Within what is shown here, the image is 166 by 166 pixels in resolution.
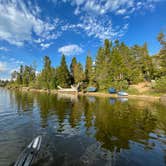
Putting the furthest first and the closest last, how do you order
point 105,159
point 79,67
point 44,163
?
point 79,67, point 105,159, point 44,163

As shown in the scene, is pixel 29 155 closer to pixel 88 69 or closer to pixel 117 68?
pixel 117 68

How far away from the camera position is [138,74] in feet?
155

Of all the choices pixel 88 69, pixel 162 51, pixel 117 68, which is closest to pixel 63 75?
pixel 88 69

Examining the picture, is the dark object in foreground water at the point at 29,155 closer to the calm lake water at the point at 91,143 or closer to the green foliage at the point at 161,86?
the calm lake water at the point at 91,143

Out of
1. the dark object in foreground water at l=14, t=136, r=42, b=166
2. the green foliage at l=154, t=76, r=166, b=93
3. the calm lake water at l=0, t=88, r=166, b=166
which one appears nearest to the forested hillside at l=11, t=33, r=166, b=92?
the green foliage at l=154, t=76, r=166, b=93

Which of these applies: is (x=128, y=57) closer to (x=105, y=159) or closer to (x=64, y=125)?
(x=64, y=125)

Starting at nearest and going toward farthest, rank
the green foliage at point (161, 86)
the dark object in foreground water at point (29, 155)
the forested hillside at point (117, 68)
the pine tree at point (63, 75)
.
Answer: the dark object in foreground water at point (29, 155), the green foliage at point (161, 86), the forested hillside at point (117, 68), the pine tree at point (63, 75)

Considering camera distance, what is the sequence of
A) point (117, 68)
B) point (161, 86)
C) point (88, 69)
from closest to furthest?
point (161, 86) < point (117, 68) < point (88, 69)

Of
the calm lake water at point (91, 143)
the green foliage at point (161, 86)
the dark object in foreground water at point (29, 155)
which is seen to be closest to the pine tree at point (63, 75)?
the green foliage at point (161, 86)

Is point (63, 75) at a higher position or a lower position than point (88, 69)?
lower

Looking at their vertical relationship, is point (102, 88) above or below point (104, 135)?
above

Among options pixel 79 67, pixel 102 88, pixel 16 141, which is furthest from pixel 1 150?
pixel 79 67

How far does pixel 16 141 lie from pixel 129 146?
23.4 ft

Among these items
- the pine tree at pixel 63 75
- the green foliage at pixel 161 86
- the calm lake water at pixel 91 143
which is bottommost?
the calm lake water at pixel 91 143
